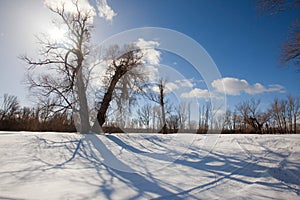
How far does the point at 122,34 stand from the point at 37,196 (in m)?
8.53

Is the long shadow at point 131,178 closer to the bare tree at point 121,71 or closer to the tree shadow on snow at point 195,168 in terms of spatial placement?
the tree shadow on snow at point 195,168

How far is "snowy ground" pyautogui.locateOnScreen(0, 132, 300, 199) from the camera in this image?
3154 millimetres

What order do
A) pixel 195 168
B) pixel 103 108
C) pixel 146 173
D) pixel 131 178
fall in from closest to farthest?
pixel 131 178 → pixel 146 173 → pixel 195 168 → pixel 103 108

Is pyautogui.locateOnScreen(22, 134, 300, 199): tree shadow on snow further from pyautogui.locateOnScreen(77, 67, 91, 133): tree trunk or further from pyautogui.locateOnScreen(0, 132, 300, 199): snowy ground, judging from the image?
pyautogui.locateOnScreen(77, 67, 91, 133): tree trunk

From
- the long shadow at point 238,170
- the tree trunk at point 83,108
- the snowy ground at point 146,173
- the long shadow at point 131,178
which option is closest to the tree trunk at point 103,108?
the tree trunk at point 83,108

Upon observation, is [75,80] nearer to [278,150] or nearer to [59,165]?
[59,165]

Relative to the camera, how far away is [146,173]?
4281 millimetres

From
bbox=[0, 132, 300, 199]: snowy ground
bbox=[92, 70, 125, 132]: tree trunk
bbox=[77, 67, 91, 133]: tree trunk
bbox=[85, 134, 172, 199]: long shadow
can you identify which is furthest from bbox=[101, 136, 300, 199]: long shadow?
bbox=[92, 70, 125, 132]: tree trunk

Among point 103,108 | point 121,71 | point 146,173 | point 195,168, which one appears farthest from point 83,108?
point 195,168

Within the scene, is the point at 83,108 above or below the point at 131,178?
above

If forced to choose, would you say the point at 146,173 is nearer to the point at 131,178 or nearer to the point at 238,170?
the point at 131,178

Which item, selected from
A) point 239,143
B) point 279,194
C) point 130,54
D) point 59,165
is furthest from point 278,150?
point 130,54

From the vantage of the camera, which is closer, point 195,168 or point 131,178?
point 131,178

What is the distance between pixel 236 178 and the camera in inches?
160
